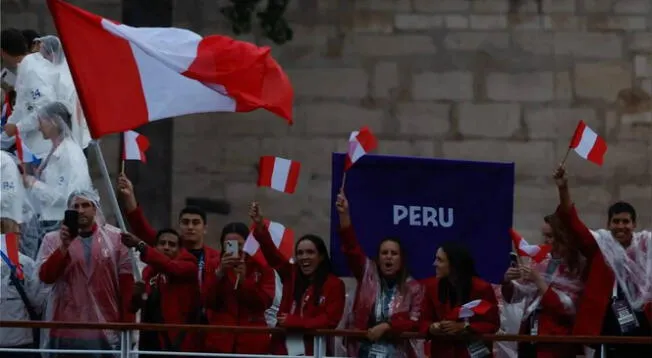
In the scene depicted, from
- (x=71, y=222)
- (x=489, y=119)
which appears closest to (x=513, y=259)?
(x=71, y=222)

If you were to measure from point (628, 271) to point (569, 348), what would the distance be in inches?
22.8

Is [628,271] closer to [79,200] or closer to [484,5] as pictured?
[79,200]

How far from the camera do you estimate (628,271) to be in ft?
46.4

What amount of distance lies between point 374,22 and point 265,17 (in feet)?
3.41

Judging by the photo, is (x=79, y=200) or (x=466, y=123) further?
(x=466, y=123)

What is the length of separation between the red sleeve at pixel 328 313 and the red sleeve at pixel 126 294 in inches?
43.3

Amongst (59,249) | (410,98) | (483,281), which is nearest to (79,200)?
(59,249)

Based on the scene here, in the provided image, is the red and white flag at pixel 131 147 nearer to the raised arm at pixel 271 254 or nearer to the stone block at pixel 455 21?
the raised arm at pixel 271 254

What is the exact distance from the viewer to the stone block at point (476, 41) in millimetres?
20562

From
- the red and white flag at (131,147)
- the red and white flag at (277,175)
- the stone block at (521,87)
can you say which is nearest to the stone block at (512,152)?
the stone block at (521,87)

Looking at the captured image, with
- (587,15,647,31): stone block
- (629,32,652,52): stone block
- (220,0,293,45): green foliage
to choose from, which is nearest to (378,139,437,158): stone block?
(220,0,293,45): green foliage

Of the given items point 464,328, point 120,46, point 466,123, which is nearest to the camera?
point 464,328

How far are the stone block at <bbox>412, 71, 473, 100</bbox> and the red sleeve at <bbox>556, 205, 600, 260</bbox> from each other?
652 centimetres

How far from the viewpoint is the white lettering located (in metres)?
14.7
